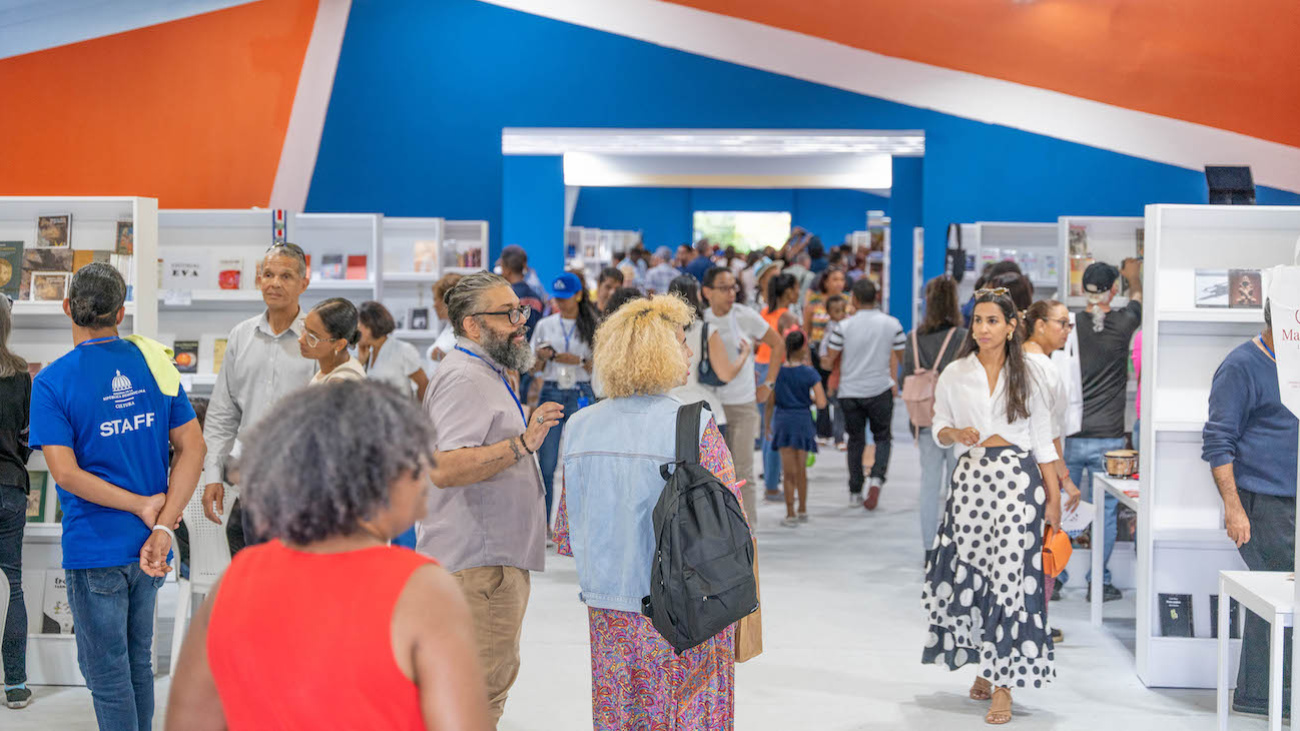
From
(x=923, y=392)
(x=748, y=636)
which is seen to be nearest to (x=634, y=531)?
(x=748, y=636)

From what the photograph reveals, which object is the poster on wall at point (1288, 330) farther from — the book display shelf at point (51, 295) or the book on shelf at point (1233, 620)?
the book display shelf at point (51, 295)

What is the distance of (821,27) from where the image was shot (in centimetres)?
958

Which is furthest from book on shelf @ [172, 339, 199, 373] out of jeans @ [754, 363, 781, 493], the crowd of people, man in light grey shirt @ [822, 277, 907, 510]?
man in light grey shirt @ [822, 277, 907, 510]

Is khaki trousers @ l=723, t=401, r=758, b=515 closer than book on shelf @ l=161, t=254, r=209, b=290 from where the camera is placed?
Yes

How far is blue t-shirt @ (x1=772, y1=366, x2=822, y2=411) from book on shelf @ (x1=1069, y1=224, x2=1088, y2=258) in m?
1.81

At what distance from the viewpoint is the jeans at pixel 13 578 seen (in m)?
4.34

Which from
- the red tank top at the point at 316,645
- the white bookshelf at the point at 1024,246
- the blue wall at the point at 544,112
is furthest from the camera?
the blue wall at the point at 544,112

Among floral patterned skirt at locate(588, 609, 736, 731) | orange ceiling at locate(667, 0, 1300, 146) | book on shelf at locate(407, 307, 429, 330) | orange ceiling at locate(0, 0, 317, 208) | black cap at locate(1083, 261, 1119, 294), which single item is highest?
orange ceiling at locate(667, 0, 1300, 146)

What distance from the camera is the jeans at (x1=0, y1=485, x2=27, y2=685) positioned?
434 centimetres

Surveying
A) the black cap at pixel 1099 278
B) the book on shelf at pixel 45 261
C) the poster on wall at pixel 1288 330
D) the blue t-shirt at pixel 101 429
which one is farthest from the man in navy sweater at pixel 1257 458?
the book on shelf at pixel 45 261

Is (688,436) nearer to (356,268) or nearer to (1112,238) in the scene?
(356,268)

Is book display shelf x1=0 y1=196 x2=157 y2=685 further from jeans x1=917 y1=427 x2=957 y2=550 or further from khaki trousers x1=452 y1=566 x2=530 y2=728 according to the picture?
jeans x1=917 y1=427 x2=957 y2=550

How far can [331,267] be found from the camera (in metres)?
8.12

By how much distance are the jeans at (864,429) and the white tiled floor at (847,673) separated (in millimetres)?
1242
